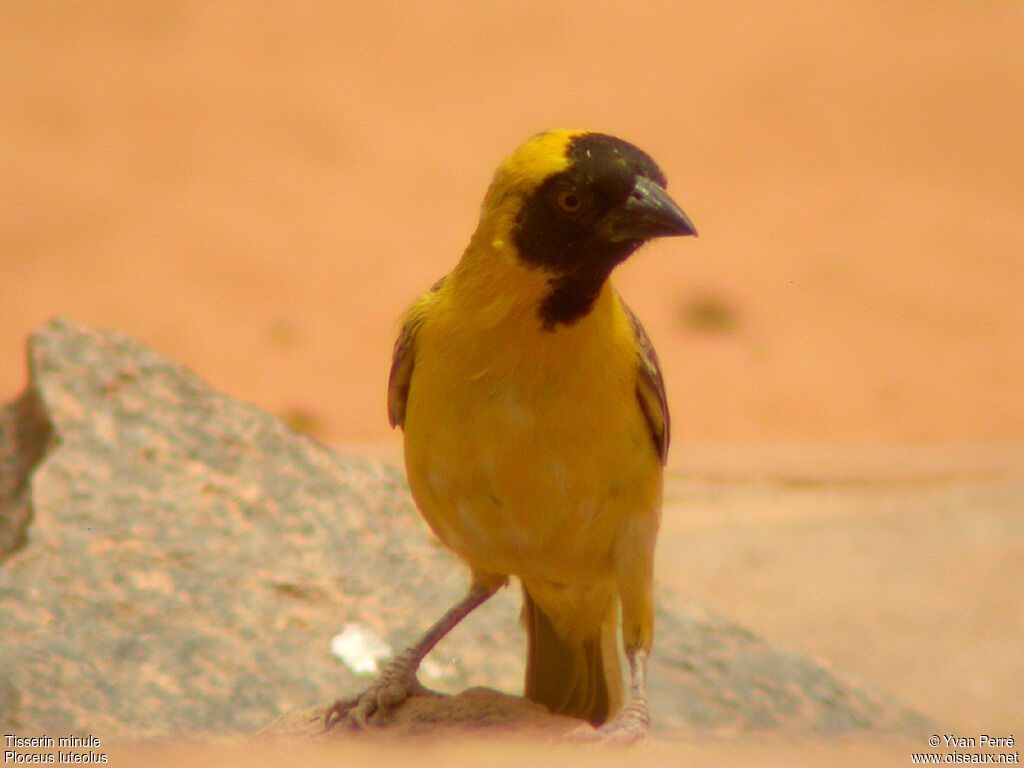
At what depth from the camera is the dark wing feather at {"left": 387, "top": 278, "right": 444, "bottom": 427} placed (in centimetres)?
415

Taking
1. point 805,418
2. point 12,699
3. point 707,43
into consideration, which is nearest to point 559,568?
point 12,699

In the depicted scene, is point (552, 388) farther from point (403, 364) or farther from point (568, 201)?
point (403, 364)

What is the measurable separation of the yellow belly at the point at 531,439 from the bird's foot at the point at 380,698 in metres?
0.68

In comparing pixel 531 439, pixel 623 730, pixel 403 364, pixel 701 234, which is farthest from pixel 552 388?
pixel 701 234

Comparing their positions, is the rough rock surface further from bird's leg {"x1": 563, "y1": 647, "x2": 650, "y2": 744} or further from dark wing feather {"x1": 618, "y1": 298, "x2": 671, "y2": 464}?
dark wing feather {"x1": 618, "y1": 298, "x2": 671, "y2": 464}

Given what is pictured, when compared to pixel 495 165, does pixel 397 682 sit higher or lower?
lower

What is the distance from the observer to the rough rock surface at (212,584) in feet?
15.4

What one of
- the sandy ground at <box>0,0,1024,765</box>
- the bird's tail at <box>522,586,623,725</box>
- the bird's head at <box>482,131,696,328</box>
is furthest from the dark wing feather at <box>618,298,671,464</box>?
the sandy ground at <box>0,0,1024,765</box>

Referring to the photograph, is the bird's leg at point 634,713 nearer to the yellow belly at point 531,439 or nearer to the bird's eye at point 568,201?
the yellow belly at point 531,439

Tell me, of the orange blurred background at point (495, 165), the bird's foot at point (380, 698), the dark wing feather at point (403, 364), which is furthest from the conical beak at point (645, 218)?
the orange blurred background at point (495, 165)

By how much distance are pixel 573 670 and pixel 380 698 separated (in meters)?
Result: 0.71

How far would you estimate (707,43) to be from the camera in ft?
69.3

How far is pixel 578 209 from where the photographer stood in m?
3.51

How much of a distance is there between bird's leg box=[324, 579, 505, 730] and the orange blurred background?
7.25m
